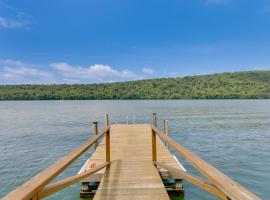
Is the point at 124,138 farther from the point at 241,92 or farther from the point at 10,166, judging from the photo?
the point at 241,92

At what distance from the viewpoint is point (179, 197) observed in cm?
674

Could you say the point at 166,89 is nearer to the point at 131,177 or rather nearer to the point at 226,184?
the point at 131,177

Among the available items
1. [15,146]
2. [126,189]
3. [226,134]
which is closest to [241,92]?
[226,134]

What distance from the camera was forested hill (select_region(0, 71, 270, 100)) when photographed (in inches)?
4043

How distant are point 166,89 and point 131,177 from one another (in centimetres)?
10743

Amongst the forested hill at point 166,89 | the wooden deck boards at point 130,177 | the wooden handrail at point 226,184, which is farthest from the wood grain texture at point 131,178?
the forested hill at point 166,89

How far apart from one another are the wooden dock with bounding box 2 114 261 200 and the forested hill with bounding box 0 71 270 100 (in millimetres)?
98171

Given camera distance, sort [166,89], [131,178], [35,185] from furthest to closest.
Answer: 1. [166,89]
2. [131,178]
3. [35,185]

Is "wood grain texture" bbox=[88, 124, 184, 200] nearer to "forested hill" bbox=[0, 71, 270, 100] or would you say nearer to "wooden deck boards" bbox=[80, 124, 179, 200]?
"wooden deck boards" bbox=[80, 124, 179, 200]

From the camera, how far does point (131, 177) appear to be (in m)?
5.23

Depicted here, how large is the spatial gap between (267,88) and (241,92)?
10577 mm

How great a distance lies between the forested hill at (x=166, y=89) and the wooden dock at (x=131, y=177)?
98171mm

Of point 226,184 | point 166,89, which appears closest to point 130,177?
point 226,184

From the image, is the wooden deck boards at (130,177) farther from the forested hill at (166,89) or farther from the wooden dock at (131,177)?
the forested hill at (166,89)
